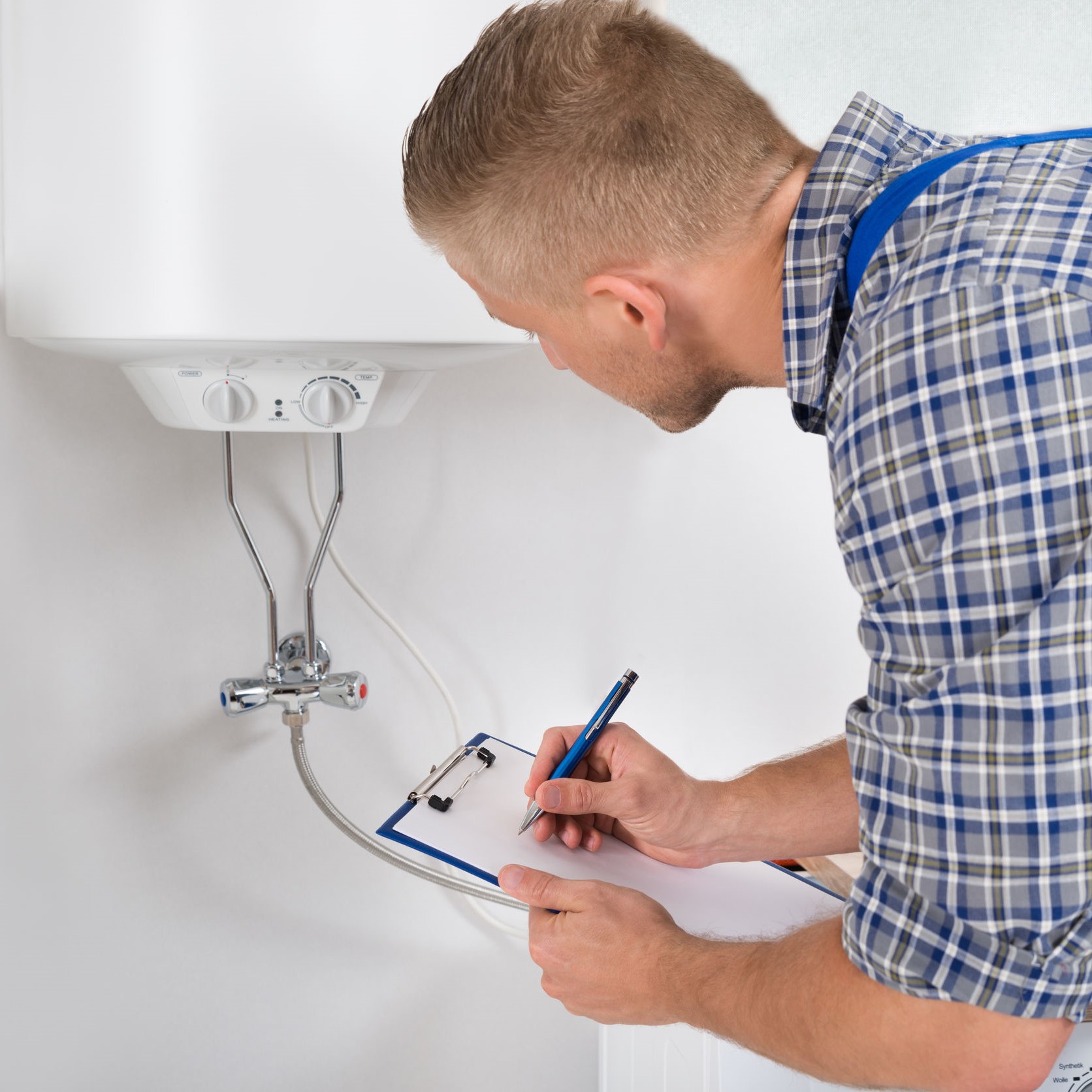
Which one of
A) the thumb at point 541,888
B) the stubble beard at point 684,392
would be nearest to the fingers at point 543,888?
the thumb at point 541,888

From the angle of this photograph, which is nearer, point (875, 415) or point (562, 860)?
point (875, 415)

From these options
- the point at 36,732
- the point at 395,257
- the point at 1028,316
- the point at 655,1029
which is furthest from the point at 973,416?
the point at 36,732

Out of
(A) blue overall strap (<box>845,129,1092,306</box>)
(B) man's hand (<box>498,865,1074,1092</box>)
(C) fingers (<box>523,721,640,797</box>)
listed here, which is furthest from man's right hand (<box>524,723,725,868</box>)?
(A) blue overall strap (<box>845,129,1092,306</box>)

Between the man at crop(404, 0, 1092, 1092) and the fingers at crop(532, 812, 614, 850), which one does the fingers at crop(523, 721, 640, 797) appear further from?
the man at crop(404, 0, 1092, 1092)

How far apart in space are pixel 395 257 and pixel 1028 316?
0.45 metres

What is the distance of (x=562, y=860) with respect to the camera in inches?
31.8

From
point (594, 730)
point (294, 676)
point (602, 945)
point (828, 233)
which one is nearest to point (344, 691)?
point (294, 676)

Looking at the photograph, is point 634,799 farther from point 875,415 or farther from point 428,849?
point 875,415

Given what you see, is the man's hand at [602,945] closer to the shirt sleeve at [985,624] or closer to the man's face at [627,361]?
the shirt sleeve at [985,624]

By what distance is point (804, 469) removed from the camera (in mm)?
1197

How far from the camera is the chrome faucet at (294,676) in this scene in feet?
3.30

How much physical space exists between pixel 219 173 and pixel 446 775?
1.68 ft

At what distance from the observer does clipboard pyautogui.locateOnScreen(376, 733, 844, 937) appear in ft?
2.50

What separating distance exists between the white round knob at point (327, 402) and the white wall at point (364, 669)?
0.26 m
